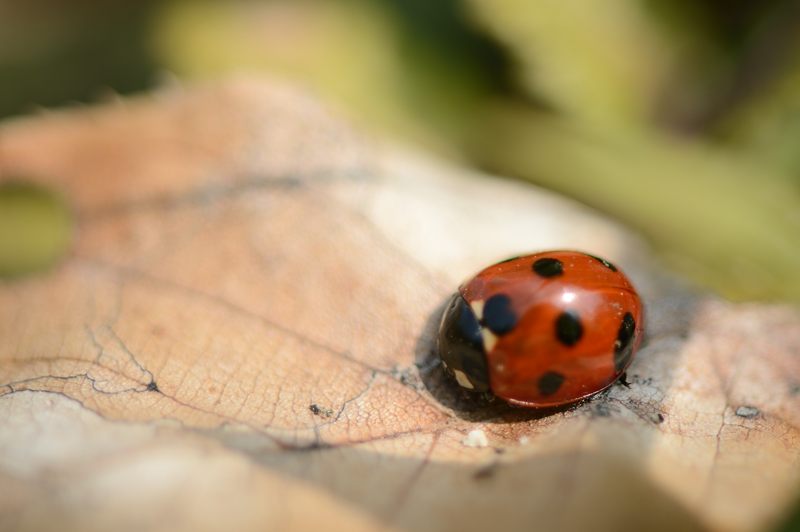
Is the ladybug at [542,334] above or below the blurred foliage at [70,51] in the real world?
above

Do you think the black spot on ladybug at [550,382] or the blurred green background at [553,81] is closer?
the black spot on ladybug at [550,382]

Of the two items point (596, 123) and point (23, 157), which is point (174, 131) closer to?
point (23, 157)

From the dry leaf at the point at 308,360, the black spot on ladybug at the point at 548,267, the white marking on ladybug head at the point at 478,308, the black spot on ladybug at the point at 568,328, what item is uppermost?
the black spot on ladybug at the point at 548,267

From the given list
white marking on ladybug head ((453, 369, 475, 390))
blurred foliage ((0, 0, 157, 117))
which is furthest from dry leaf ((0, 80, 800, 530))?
blurred foliage ((0, 0, 157, 117))

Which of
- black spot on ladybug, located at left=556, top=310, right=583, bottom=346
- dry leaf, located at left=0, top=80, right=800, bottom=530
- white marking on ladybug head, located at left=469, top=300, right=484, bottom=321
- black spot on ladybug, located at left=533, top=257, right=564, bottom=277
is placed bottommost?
dry leaf, located at left=0, top=80, right=800, bottom=530

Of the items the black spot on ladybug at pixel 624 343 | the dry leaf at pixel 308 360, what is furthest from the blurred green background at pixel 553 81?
the black spot on ladybug at pixel 624 343

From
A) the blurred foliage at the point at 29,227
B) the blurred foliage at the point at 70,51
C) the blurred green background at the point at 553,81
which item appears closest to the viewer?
the blurred foliage at the point at 29,227

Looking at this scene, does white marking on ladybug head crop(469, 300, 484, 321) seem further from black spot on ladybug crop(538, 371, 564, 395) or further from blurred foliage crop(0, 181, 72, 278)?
blurred foliage crop(0, 181, 72, 278)

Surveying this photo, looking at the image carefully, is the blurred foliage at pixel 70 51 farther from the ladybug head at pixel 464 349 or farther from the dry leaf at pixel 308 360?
the ladybug head at pixel 464 349

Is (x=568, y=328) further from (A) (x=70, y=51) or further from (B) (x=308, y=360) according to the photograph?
(A) (x=70, y=51)
